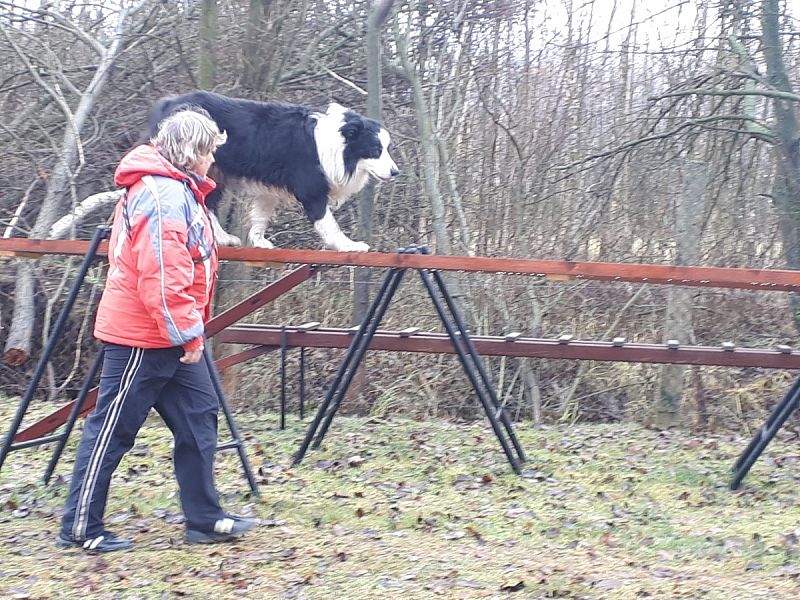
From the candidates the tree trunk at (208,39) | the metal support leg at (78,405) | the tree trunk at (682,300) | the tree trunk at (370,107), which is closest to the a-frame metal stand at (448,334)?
the metal support leg at (78,405)

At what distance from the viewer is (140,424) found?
420 centimetres

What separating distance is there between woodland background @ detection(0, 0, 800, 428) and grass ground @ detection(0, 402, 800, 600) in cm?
269

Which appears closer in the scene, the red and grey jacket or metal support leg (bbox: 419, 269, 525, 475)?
the red and grey jacket

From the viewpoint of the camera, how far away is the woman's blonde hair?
411 centimetres

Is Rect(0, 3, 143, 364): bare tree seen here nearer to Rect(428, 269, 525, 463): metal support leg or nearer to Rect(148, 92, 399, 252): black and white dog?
Rect(148, 92, 399, 252): black and white dog

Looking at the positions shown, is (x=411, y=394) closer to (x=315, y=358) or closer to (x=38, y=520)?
(x=315, y=358)

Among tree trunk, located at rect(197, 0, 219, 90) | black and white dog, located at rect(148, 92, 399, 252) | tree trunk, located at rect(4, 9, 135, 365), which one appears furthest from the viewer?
tree trunk, located at rect(4, 9, 135, 365)

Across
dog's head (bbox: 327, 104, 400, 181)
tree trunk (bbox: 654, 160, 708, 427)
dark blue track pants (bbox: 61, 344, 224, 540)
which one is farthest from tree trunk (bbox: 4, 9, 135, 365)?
tree trunk (bbox: 654, 160, 708, 427)

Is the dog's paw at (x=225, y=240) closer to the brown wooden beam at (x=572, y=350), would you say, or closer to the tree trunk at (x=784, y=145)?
the brown wooden beam at (x=572, y=350)

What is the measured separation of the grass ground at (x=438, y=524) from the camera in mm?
3873

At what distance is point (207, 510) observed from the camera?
429cm

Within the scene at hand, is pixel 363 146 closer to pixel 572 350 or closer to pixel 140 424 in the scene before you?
pixel 572 350

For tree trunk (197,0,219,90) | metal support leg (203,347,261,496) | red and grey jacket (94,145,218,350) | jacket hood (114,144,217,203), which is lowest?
metal support leg (203,347,261,496)

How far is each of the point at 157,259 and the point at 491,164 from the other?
705cm
